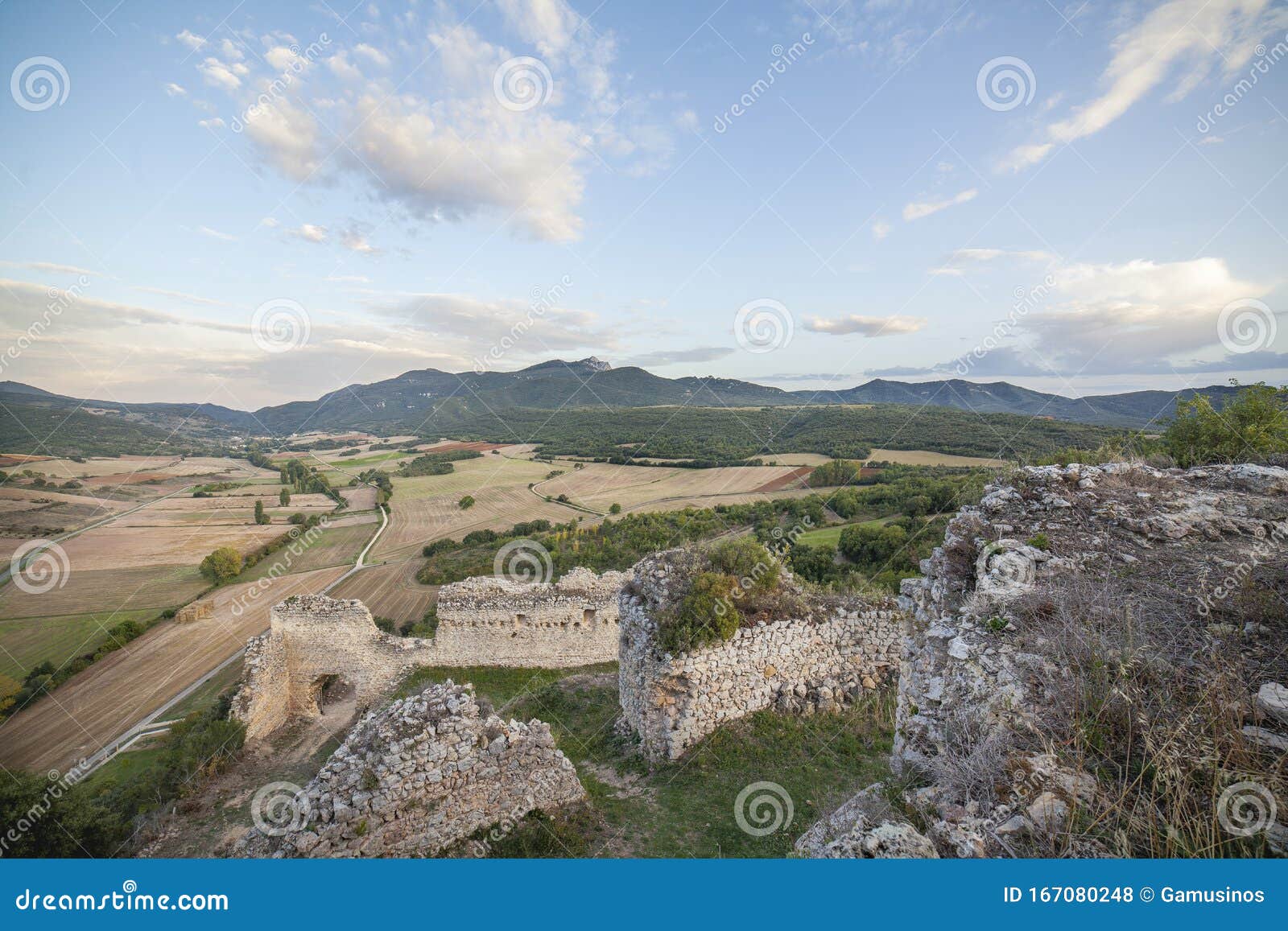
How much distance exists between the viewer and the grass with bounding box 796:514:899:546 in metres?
24.5

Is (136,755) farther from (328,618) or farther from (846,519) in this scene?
(846,519)

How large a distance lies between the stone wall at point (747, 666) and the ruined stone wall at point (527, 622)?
19.1ft

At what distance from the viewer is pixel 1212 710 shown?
3.23 metres

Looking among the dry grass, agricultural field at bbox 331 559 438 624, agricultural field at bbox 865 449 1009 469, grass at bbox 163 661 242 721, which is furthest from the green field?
agricultural field at bbox 865 449 1009 469

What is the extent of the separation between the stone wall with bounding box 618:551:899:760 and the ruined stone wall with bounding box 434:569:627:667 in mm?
5810

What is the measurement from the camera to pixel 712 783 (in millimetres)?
7742

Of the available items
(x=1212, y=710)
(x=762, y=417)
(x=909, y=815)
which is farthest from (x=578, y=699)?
(x=762, y=417)

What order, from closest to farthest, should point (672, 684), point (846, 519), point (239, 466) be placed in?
point (672, 684), point (846, 519), point (239, 466)

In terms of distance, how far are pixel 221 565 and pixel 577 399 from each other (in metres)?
79.0

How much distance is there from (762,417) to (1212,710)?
65771 millimetres

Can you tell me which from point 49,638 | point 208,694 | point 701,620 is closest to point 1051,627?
point 701,620

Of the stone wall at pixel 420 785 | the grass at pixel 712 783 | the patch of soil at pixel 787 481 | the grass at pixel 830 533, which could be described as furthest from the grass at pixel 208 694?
the patch of soil at pixel 787 481

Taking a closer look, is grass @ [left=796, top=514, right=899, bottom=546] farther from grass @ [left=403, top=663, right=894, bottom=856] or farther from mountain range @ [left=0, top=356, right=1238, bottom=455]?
mountain range @ [left=0, top=356, right=1238, bottom=455]

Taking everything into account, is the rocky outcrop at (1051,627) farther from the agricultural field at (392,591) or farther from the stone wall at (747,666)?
the agricultural field at (392,591)
